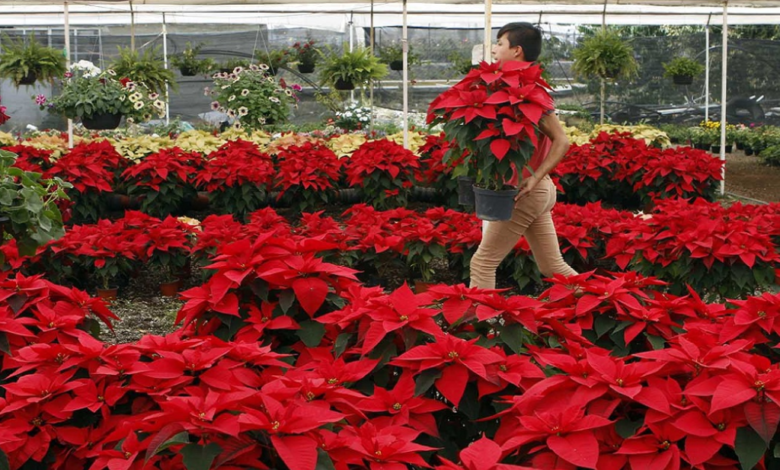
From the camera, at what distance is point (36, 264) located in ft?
16.9

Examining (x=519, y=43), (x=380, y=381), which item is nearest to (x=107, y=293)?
(x=519, y=43)

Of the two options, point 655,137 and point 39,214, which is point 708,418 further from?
point 655,137

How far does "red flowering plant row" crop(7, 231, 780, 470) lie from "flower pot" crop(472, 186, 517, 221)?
1.03 metres

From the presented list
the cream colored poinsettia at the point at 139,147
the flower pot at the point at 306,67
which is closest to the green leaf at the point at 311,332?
the cream colored poinsettia at the point at 139,147

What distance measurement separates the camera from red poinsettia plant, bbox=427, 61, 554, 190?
3.69m

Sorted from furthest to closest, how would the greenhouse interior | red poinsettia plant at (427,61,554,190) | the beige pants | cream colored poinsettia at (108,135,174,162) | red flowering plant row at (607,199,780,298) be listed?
cream colored poinsettia at (108,135,174,162)
red flowering plant row at (607,199,780,298)
the beige pants
red poinsettia plant at (427,61,554,190)
the greenhouse interior

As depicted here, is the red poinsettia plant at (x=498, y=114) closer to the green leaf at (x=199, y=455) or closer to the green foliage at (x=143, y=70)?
the green leaf at (x=199, y=455)

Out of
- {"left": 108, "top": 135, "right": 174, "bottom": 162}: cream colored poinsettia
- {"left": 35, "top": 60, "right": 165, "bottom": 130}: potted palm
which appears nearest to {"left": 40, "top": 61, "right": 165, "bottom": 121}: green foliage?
{"left": 35, "top": 60, "right": 165, "bottom": 130}: potted palm

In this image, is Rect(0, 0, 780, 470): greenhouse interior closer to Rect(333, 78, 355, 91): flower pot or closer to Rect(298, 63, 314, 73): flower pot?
Rect(333, 78, 355, 91): flower pot

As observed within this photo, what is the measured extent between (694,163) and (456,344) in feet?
18.8

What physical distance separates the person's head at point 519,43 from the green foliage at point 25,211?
2026 mm

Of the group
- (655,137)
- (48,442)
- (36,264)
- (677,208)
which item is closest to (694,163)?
(655,137)

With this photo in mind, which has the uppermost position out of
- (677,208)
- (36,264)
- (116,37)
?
(116,37)

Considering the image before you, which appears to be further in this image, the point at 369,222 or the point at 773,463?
the point at 369,222
